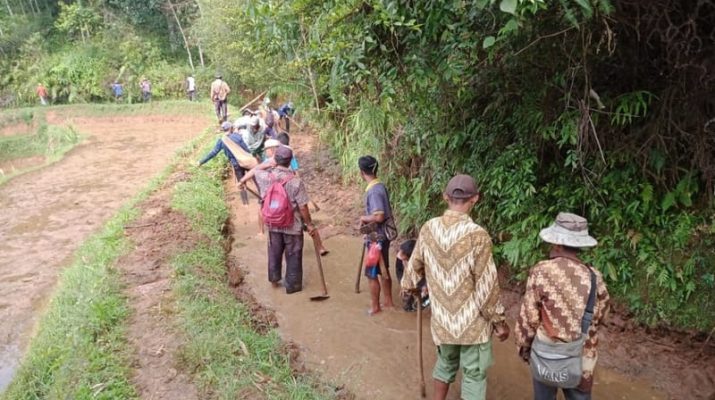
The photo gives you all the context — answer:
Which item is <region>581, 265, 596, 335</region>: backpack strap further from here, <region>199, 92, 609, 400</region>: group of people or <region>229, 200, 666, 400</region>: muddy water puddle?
<region>229, 200, 666, 400</region>: muddy water puddle

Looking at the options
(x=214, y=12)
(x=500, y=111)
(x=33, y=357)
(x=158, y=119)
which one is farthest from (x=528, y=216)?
(x=158, y=119)

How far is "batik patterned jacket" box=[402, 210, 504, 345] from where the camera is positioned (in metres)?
3.01

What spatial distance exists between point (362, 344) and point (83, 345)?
2503 mm

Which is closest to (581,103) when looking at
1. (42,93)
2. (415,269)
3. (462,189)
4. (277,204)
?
(462,189)

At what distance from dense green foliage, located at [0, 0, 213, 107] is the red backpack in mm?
23626

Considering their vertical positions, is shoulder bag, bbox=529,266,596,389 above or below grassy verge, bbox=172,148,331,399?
above

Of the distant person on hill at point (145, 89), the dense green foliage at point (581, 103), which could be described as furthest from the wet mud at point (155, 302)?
the distant person on hill at point (145, 89)

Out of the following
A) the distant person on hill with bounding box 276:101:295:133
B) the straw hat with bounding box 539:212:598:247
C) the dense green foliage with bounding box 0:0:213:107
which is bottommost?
the straw hat with bounding box 539:212:598:247

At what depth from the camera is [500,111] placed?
4.96 metres

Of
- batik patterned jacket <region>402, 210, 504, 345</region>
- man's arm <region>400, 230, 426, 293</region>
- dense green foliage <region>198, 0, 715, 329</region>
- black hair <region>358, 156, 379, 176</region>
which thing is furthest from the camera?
black hair <region>358, 156, 379, 176</region>

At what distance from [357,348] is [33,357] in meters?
3.07

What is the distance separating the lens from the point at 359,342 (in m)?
4.79

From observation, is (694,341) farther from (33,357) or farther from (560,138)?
(33,357)

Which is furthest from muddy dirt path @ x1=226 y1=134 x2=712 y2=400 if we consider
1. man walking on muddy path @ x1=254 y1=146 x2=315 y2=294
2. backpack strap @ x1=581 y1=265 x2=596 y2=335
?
backpack strap @ x1=581 y1=265 x2=596 y2=335
